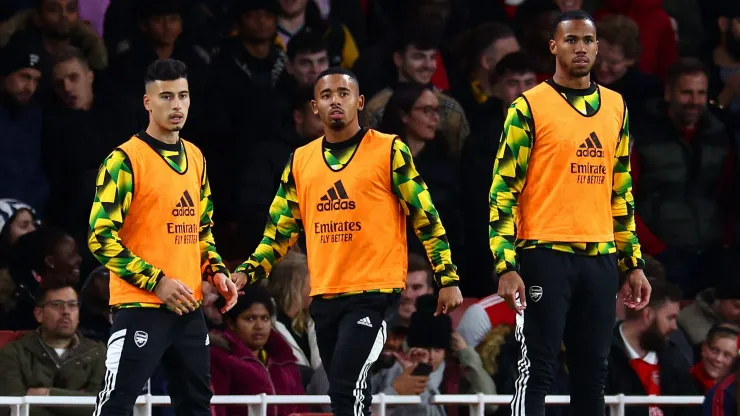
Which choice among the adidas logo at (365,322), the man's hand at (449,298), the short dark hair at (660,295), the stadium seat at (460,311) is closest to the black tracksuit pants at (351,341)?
the adidas logo at (365,322)

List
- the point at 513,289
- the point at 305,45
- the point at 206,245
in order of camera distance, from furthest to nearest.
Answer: the point at 305,45 → the point at 206,245 → the point at 513,289

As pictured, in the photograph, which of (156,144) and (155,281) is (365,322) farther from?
(156,144)

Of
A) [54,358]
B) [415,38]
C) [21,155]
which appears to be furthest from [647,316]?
[21,155]

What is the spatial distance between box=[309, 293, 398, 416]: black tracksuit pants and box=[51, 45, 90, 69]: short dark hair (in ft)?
11.6

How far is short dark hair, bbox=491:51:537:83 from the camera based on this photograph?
35.8ft

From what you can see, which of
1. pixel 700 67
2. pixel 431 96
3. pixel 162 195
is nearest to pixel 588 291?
pixel 162 195

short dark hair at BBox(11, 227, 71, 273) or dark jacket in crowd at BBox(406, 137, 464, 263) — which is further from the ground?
dark jacket in crowd at BBox(406, 137, 464, 263)

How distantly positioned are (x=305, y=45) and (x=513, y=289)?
4.33m

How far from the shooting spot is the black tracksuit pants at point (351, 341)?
715 centimetres

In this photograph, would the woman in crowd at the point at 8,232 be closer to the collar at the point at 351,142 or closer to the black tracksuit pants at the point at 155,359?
the black tracksuit pants at the point at 155,359

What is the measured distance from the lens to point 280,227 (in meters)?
7.72

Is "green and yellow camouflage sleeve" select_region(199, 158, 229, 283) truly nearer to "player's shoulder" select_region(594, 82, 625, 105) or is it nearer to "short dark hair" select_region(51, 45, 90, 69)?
"player's shoulder" select_region(594, 82, 625, 105)

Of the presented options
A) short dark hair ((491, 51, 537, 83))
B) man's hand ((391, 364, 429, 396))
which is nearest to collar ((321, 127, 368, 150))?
man's hand ((391, 364, 429, 396))

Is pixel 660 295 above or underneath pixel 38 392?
above
